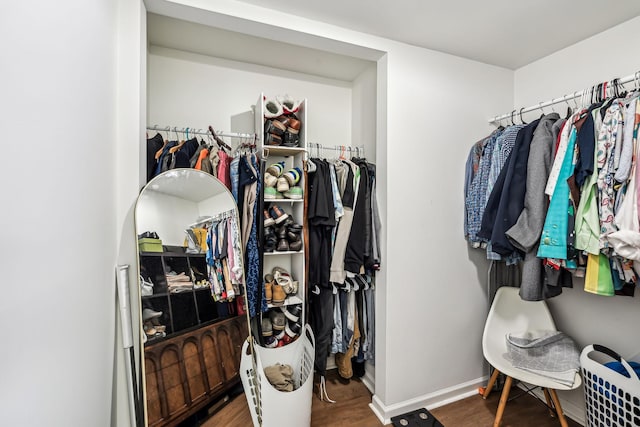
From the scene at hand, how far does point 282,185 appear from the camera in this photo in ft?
6.08

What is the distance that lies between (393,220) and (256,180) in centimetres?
92

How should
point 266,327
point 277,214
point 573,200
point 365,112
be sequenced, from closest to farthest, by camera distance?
point 573,200 < point 277,214 < point 266,327 < point 365,112

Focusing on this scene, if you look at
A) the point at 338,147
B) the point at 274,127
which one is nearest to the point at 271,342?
the point at 274,127

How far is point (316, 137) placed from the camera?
243cm

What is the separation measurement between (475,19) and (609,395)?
207 cm

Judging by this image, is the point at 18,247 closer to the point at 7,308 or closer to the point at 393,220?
the point at 7,308

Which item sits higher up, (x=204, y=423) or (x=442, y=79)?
(x=442, y=79)

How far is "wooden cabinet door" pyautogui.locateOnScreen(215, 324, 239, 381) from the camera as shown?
1492mm

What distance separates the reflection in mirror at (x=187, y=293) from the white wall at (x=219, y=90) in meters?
0.82

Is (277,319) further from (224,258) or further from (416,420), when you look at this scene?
(416,420)

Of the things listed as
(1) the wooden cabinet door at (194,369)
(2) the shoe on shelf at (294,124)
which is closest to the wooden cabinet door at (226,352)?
(1) the wooden cabinet door at (194,369)

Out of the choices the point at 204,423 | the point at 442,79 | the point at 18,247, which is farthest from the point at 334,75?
the point at 204,423

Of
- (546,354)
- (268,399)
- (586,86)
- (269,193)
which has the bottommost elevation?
(268,399)

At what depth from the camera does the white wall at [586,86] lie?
66.2 inches
